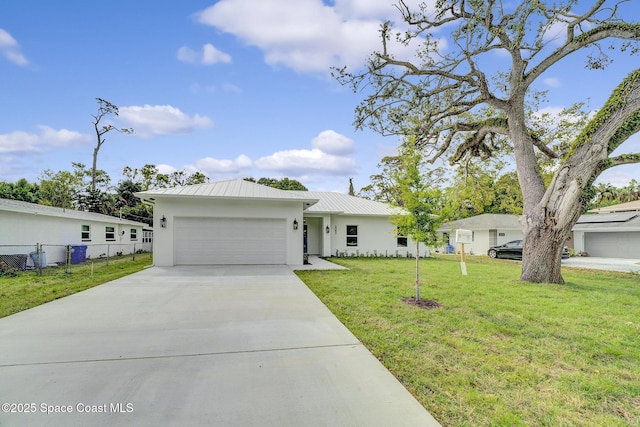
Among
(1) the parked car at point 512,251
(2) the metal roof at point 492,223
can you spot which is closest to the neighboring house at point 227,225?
(1) the parked car at point 512,251

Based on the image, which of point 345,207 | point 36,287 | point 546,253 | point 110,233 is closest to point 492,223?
point 345,207

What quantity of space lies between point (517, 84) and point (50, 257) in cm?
2017

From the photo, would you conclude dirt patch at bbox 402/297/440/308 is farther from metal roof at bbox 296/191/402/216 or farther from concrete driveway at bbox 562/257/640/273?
concrete driveway at bbox 562/257/640/273

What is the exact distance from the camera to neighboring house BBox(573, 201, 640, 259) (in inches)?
772

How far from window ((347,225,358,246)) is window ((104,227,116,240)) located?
15115mm

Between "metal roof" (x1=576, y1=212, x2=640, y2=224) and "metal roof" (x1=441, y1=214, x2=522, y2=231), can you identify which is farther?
"metal roof" (x1=441, y1=214, x2=522, y2=231)

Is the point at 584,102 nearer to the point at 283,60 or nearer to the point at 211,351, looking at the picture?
the point at 283,60

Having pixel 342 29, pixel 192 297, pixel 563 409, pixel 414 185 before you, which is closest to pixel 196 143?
pixel 342 29

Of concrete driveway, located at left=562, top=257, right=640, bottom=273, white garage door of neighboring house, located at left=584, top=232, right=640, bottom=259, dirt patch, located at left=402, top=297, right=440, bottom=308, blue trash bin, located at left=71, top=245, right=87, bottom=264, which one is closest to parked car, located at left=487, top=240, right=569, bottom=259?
concrete driveway, located at left=562, top=257, right=640, bottom=273

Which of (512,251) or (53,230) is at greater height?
(53,230)

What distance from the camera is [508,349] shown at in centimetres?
411

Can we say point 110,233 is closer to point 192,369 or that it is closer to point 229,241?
point 229,241

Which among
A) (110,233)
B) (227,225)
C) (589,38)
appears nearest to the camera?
(589,38)

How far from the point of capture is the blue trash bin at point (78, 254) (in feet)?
47.7
